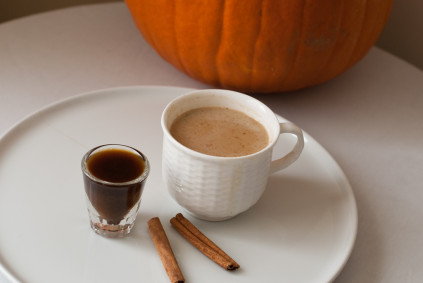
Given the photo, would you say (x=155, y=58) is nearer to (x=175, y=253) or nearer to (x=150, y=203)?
(x=150, y=203)

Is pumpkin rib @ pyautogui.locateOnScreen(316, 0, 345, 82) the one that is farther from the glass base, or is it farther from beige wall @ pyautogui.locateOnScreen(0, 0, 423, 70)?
beige wall @ pyautogui.locateOnScreen(0, 0, 423, 70)

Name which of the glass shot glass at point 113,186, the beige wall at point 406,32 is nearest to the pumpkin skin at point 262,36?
the glass shot glass at point 113,186

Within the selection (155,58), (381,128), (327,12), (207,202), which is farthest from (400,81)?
(207,202)

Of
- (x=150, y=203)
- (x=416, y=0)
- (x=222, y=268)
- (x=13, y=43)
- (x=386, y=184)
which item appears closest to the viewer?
(x=222, y=268)

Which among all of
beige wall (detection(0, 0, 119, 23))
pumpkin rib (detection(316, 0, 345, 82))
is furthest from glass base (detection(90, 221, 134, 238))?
beige wall (detection(0, 0, 119, 23))

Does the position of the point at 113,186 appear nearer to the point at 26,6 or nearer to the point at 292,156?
the point at 292,156

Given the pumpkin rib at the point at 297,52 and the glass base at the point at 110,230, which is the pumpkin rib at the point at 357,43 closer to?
the pumpkin rib at the point at 297,52

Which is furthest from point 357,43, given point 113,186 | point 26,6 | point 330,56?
point 26,6
